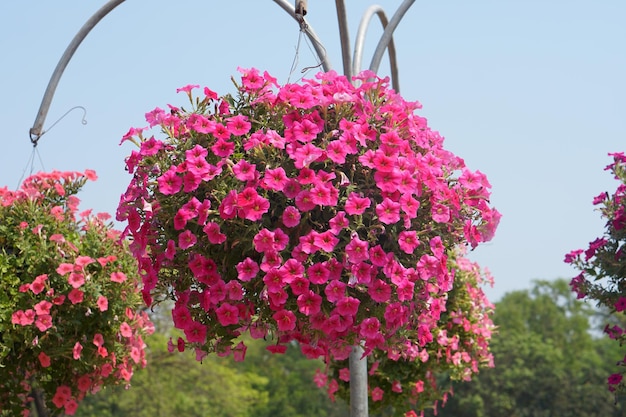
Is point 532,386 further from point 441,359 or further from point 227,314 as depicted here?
point 227,314

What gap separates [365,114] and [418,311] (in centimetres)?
108

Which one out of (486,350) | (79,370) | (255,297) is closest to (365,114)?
(255,297)

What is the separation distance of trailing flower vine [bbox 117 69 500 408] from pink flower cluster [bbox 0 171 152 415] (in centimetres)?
189

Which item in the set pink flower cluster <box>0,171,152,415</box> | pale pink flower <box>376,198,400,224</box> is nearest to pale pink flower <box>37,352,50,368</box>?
pink flower cluster <box>0,171,152,415</box>

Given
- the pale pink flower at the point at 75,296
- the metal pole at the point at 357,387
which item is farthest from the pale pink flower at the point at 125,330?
the metal pole at the point at 357,387

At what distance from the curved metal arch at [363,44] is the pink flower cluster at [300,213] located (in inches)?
64.5

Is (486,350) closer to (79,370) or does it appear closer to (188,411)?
(79,370)

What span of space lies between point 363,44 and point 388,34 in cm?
20

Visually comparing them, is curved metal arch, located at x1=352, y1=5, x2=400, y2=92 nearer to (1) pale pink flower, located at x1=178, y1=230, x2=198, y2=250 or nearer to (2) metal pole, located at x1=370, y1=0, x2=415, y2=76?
(2) metal pole, located at x1=370, y1=0, x2=415, y2=76

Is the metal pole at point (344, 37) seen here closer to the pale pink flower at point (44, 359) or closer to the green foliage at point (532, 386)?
the pale pink flower at point (44, 359)

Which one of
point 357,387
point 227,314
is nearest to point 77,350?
point 357,387

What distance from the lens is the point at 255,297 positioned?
376 cm

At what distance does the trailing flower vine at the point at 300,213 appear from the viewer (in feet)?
11.6

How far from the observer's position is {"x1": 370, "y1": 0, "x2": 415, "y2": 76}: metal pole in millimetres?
5684
